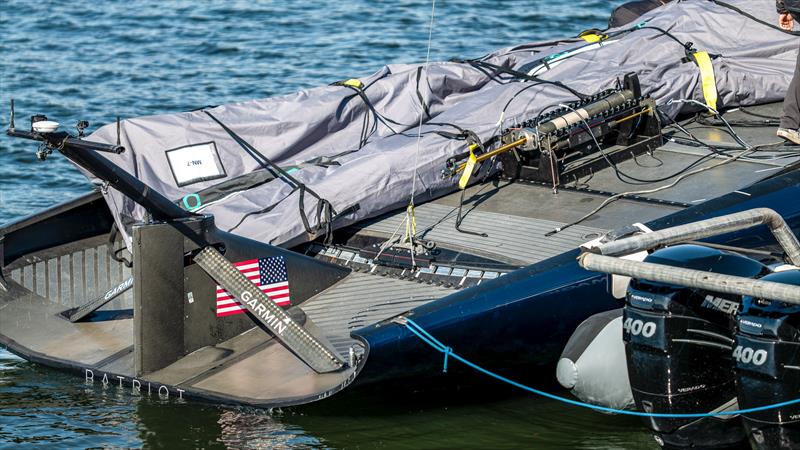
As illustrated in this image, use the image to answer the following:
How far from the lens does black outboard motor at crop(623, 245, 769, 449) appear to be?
547cm

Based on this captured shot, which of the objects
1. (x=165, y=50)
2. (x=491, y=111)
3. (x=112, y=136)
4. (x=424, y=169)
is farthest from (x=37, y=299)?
(x=165, y=50)

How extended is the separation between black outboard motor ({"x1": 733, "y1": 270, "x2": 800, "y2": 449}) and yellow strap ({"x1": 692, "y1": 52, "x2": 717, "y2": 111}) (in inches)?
136

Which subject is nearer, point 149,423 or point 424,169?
point 149,423

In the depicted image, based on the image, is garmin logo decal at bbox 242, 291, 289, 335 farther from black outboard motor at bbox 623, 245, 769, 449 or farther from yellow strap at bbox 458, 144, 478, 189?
black outboard motor at bbox 623, 245, 769, 449

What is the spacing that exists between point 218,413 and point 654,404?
2.33m

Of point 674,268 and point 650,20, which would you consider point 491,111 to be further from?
point 674,268

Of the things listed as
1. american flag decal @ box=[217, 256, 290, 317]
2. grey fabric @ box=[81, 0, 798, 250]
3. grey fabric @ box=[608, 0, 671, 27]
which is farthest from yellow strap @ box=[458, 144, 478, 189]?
grey fabric @ box=[608, 0, 671, 27]

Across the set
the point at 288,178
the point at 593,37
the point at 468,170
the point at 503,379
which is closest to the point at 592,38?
the point at 593,37

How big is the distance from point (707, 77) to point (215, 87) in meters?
7.24

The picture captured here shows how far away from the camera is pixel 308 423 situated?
21.6ft

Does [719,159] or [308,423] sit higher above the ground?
[719,159]

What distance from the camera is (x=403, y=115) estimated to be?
8555 mm

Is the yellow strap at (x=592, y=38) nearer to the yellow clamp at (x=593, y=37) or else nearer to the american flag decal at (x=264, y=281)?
the yellow clamp at (x=593, y=37)

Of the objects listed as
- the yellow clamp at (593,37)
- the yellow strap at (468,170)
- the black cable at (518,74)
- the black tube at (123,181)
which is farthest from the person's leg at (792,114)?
the black tube at (123,181)
